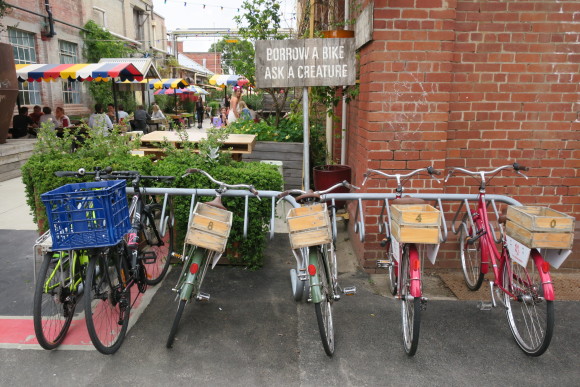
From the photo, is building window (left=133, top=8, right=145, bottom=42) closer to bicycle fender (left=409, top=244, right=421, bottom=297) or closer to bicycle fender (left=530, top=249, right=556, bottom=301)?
bicycle fender (left=409, top=244, right=421, bottom=297)

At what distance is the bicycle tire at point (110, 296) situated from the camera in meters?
3.18

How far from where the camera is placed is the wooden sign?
397cm

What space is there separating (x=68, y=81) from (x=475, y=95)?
1877cm

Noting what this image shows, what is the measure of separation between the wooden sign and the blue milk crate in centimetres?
177

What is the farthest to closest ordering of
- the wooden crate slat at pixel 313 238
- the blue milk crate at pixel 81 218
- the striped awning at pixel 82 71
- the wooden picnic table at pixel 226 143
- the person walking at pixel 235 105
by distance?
the person walking at pixel 235 105 → the striped awning at pixel 82 71 → the wooden picnic table at pixel 226 143 → the wooden crate slat at pixel 313 238 → the blue milk crate at pixel 81 218

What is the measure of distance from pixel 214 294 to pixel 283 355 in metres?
1.19

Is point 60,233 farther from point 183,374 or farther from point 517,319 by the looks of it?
point 517,319

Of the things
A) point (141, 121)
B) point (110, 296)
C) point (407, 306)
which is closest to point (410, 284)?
point (407, 306)

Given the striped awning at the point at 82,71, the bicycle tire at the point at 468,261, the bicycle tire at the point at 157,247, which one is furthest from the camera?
the striped awning at the point at 82,71

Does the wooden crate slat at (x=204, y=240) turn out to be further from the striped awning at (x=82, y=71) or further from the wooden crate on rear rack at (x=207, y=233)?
the striped awning at (x=82, y=71)

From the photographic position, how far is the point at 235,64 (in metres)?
8.83

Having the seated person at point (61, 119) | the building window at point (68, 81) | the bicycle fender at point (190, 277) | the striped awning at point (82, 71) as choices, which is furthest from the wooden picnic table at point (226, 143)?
the building window at point (68, 81)

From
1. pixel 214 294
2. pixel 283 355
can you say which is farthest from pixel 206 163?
pixel 283 355

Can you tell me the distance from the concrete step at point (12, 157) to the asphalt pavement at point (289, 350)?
6.54 metres
